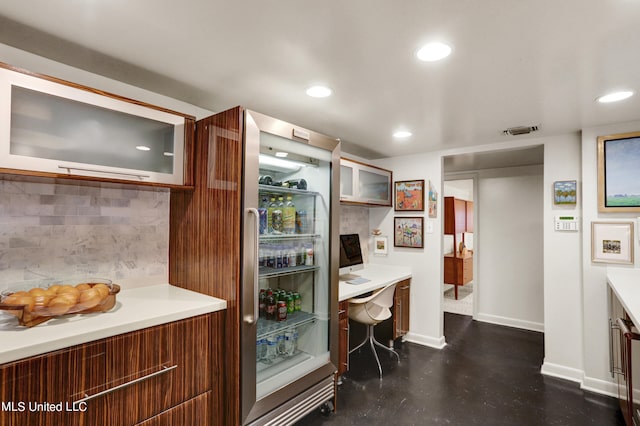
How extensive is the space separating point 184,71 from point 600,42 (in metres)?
2.02

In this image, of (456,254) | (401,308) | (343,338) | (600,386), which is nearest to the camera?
(343,338)

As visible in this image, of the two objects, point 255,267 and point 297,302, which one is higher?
point 255,267

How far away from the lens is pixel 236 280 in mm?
1605

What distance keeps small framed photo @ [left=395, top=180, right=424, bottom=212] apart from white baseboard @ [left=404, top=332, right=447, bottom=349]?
4.70 feet

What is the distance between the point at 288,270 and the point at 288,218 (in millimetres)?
346

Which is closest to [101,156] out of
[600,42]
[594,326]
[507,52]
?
[507,52]

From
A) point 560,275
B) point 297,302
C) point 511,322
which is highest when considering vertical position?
point 560,275

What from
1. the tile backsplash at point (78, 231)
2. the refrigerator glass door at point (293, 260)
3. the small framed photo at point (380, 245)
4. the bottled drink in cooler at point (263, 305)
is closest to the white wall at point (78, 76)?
the tile backsplash at point (78, 231)

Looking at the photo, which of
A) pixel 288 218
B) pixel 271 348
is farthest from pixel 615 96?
pixel 271 348

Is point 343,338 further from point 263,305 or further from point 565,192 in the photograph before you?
point 565,192

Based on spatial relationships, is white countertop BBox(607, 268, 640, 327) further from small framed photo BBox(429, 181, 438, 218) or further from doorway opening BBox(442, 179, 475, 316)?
doorway opening BBox(442, 179, 475, 316)

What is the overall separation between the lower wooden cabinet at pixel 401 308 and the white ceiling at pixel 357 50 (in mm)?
1905

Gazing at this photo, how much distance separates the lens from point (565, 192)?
280cm

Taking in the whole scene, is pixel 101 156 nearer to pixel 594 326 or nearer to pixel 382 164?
pixel 382 164
